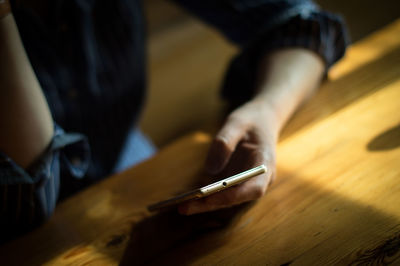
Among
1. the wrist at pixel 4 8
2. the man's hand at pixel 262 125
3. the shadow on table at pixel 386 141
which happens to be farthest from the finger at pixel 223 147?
the wrist at pixel 4 8

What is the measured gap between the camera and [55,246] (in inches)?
17.8

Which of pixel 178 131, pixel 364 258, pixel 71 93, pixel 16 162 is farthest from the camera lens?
pixel 178 131

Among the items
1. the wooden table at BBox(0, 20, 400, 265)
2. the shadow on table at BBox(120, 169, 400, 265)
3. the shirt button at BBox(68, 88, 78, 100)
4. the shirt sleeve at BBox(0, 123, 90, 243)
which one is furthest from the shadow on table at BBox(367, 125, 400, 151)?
the shirt button at BBox(68, 88, 78, 100)

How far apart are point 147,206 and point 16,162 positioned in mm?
202

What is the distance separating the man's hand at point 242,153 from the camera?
1.38 feet

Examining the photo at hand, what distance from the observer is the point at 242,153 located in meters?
0.49

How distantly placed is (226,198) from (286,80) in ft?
0.93

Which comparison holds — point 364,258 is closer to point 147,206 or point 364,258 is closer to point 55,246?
point 147,206

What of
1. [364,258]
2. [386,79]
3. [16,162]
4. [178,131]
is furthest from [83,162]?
[178,131]

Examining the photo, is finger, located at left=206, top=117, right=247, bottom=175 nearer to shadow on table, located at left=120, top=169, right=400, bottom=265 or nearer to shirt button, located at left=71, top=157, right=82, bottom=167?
shadow on table, located at left=120, top=169, right=400, bottom=265

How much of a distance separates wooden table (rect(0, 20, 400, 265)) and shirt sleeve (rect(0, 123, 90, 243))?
0.07 feet

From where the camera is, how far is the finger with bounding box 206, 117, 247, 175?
0.47 meters

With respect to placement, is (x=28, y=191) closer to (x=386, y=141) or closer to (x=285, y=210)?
(x=285, y=210)

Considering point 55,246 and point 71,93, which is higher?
point 71,93
